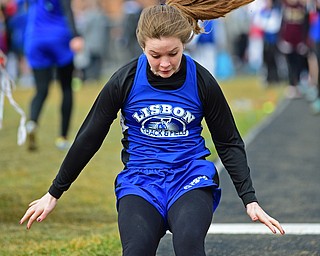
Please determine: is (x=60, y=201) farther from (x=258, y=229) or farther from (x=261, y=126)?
(x=261, y=126)

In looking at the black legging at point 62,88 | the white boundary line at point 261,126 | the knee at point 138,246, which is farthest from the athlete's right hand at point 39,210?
A: the black legging at point 62,88

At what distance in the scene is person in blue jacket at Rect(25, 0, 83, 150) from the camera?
1001 cm

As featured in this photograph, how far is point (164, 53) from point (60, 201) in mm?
3285

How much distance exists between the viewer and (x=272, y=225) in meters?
4.35

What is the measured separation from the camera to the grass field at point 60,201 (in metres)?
5.81

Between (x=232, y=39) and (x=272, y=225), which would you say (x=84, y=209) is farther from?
(x=232, y=39)

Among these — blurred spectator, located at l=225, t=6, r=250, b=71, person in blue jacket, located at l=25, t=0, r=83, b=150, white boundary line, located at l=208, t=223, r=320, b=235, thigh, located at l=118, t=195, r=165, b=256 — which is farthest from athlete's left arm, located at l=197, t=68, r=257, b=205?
blurred spectator, located at l=225, t=6, r=250, b=71

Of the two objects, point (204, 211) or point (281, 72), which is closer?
point (204, 211)

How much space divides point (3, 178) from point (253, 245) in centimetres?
337

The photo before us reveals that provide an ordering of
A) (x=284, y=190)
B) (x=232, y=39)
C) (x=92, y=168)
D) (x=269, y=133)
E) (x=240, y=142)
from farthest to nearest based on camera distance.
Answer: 1. (x=232, y=39)
2. (x=269, y=133)
3. (x=92, y=168)
4. (x=284, y=190)
5. (x=240, y=142)

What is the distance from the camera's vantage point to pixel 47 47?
10000 millimetres

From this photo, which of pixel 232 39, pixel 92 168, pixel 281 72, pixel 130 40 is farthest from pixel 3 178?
pixel 232 39

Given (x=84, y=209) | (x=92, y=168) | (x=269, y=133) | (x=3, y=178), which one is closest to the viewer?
(x=84, y=209)

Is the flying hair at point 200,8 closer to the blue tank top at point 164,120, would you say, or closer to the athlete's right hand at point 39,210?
the blue tank top at point 164,120
